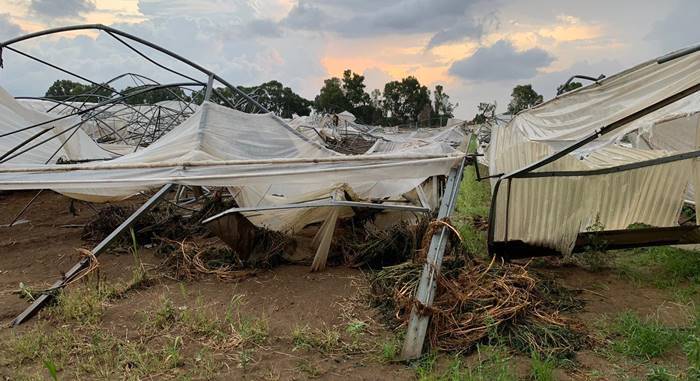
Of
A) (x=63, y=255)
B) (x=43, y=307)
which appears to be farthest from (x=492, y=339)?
(x=63, y=255)

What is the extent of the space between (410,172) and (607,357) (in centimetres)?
213

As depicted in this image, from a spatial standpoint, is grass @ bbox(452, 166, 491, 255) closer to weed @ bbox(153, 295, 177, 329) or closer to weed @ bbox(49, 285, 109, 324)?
weed @ bbox(153, 295, 177, 329)

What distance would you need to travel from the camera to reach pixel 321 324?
3580 millimetres

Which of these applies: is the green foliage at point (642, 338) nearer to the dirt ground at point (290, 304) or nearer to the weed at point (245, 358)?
the dirt ground at point (290, 304)

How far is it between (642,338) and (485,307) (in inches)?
38.1

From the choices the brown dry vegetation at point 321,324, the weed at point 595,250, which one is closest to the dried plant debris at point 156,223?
the brown dry vegetation at point 321,324

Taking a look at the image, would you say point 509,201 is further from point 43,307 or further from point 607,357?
point 43,307

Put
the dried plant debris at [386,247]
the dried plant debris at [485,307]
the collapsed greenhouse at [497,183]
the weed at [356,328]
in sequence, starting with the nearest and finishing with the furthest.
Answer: the dried plant debris at [485,307] → the weed at [356,328] → the collapsed greenhouse at [497,183] → the dried plant debris at [386,247]

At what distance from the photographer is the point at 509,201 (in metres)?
4.65

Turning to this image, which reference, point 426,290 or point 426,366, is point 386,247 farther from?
point 426,366

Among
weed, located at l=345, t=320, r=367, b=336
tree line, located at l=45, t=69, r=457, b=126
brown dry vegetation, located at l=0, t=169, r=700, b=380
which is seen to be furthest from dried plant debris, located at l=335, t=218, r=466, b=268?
tree line, located at l=45, t=69, r=457, b=126

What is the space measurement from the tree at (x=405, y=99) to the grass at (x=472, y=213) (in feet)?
177

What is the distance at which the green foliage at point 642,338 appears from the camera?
120 inches

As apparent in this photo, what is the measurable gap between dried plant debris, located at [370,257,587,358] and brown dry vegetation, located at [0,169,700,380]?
0.01 metres
